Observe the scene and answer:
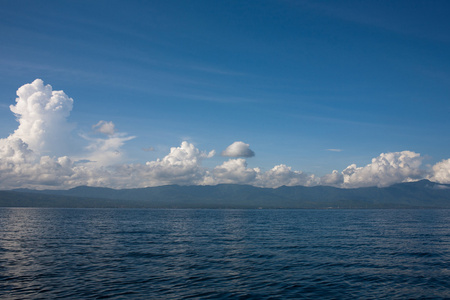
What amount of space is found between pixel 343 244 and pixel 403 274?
1019 inches

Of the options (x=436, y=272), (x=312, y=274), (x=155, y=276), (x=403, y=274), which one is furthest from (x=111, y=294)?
(x=436, y=272)

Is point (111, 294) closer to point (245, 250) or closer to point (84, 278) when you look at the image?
point (84, 278)

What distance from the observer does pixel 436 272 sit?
40.9m

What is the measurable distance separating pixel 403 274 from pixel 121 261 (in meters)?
38.5

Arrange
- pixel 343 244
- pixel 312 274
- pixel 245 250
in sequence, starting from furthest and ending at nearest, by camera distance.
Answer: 1. pixel 343 244
2. pixel 245 250
3. pixel 312 274

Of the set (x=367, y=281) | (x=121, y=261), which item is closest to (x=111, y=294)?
(x=121, y=261)

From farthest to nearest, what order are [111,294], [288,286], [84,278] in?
[84,278] → [288,286] → [111,294]

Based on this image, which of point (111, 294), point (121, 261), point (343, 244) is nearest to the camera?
point (111, 294)

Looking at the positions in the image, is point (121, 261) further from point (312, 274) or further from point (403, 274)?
point (403, 274)

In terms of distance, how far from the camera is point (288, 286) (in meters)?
33.3

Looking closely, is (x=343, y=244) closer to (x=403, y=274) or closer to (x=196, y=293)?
(x=403, y=274)

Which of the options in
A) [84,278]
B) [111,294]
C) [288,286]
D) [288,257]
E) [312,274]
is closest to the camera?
[111,294]

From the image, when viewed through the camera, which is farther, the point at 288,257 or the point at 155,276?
the point at 288,257

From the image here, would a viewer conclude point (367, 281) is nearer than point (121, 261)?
Yes
